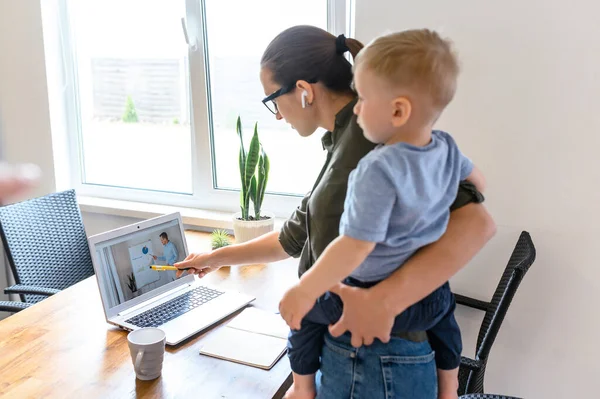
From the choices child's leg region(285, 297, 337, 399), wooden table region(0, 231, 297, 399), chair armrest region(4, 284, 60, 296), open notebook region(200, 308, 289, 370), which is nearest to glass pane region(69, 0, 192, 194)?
chair armrest region(4, 284, 60, 296)

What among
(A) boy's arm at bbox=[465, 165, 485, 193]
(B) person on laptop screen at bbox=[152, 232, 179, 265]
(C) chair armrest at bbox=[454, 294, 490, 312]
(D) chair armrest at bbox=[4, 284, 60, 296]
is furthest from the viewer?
(D) chair armrest at bbox=[4, 284, 60, 296]

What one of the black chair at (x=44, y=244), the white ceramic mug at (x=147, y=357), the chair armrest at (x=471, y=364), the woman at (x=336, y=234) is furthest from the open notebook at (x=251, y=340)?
the black chair at (x=44, y=244)

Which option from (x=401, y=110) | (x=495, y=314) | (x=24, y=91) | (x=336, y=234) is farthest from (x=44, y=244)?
(x=401, y=110)

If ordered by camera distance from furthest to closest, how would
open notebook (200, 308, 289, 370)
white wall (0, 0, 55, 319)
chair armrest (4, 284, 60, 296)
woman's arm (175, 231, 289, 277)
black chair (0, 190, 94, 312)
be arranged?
white wall (0, 0, 55, 319), black chair (0, 190, 94, 312), chair armrest (4, 284, 60, 296), woman's arm (175, 231, 289, 277), open notebook (200, 308, 289, 370)

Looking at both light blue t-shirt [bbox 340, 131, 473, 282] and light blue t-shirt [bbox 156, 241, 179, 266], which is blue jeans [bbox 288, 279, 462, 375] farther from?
light blue t-shirt [bbox 156, 241, 179, 266]

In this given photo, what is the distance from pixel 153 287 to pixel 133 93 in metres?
1.54

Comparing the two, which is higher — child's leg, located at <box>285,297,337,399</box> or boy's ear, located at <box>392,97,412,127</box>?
boy's ear, located at <box>392,97,412,127</box>

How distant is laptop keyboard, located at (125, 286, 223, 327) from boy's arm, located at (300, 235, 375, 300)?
0.77 meters

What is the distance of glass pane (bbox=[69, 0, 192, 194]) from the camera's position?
8.96 feet

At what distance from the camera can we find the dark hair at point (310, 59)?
1205 millimetres

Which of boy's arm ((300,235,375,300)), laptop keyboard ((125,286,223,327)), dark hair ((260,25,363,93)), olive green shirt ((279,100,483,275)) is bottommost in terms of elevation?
laptop keyboard ((125,286,223,327))

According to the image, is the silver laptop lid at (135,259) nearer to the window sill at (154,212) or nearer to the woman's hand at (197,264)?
the woman's hand at (197,264)

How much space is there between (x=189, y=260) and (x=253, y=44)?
132 centimetres

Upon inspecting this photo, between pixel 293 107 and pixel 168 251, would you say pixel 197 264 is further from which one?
pixel 293 107
